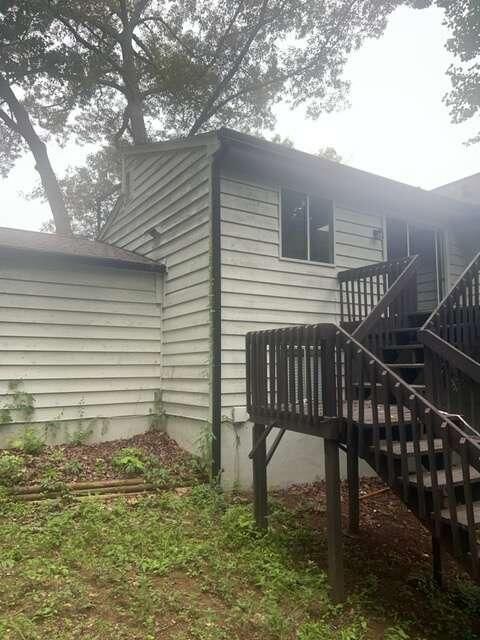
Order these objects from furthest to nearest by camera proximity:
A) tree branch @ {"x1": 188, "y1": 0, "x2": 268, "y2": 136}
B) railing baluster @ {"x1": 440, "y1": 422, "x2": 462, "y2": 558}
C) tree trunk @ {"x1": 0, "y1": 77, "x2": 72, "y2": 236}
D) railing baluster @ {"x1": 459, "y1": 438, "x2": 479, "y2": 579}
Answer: tree branch @ {"x1": 188, "y1": 0, "x2": 268, "y2": 136} → tree trunk @ {"x1": 0, "y1": 77, "x2": 72, "y2": 236} → railing baluster @ {"x1": 440, "y1": 422, "x2": 462, "y2": 558} → railing baluster @ {"x1": 459, "y1": 438, "x2": 479, "y2": 579}

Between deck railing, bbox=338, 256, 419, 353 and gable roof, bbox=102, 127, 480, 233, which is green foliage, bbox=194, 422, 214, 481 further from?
gable roof, bbox=102, 127, 480, 233

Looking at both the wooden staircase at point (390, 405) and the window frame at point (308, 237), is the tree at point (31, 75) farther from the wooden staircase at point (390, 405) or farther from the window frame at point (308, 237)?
the wooden staircase at point (390, 405)

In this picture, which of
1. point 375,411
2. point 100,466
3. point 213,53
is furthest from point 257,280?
point 213,53

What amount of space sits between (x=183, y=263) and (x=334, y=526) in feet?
14.8

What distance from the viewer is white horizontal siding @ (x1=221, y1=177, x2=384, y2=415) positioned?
635 centimetres

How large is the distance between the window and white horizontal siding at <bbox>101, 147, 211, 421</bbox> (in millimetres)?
1384

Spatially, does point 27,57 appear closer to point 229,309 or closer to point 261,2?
point 261,2

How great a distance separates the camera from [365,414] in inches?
166

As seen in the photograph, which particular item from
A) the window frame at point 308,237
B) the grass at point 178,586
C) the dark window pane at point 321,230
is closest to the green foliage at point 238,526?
the grass at point 178,586

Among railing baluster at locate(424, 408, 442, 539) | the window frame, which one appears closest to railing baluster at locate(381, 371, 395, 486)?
railing baluster at locate(424, 408, 442, 539)

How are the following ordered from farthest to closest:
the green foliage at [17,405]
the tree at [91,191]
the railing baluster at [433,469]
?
the tree at [91,191] < the green foliage at [17,405] < the railing baluster at [433,469]

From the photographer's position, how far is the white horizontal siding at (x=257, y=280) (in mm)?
6349

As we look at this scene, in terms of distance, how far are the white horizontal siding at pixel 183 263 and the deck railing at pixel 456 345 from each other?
289 cm

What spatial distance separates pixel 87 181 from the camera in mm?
20422
